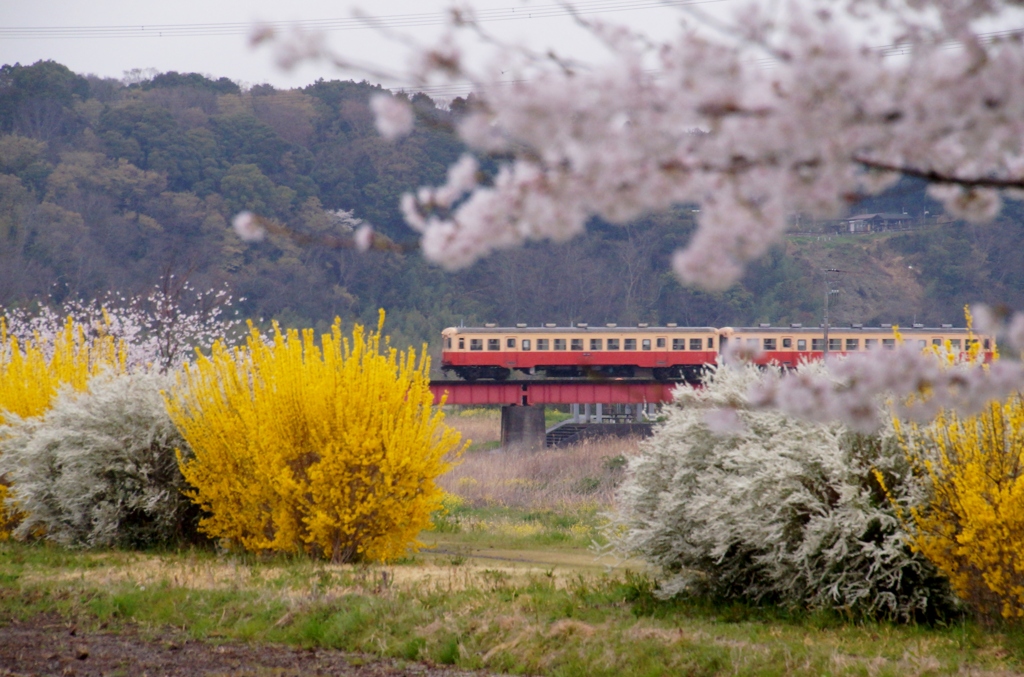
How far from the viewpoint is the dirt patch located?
27.9ft

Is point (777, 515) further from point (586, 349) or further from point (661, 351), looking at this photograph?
point (586, 349)

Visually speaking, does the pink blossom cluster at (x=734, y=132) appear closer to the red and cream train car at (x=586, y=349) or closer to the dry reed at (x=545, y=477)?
the dry reed at (x=545, y=477)

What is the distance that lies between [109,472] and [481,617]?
7245mm

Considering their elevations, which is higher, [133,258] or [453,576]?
[133,258]

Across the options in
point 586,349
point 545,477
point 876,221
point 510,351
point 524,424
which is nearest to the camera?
point 545,477

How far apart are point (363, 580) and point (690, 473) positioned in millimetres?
3655

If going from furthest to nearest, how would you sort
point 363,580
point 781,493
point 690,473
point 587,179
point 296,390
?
point 296,390 → point 363,580 → point 690,473 → point 781,493 → point 587,179

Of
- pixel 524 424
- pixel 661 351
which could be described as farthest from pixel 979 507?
pixel 524 424

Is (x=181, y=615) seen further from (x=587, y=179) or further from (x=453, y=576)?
(x=587, y=179)

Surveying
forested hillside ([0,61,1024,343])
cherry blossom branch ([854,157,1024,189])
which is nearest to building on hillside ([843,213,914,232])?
forested hillside ([0,61,1024,343])

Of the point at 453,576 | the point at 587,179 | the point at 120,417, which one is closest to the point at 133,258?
the point at 120,417

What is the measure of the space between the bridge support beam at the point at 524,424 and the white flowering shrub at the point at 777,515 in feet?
90.8

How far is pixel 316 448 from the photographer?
1229 centimetres

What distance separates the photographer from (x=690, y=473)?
10.0 metres
